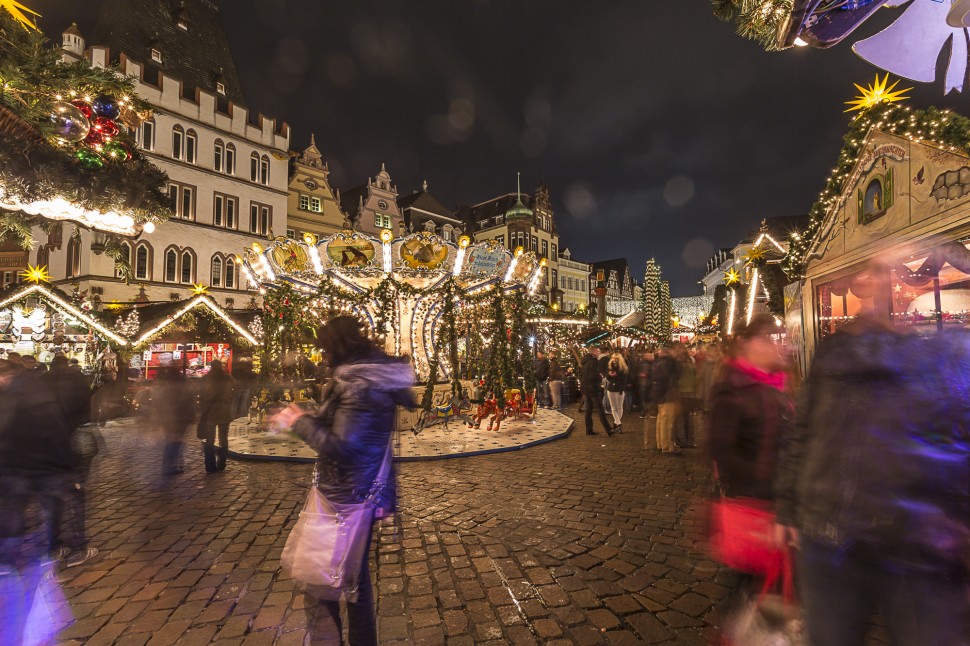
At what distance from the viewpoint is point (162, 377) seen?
22.3ft

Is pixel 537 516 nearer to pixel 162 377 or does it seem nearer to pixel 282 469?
pixel 282 469

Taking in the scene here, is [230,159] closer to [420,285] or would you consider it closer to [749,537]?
[420,285]

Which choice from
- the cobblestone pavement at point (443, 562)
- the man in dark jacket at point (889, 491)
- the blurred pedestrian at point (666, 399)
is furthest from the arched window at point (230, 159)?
the man in dark jacket at point (889, 491)

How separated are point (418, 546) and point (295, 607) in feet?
4.16

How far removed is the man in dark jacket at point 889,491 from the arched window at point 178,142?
30.4 metres

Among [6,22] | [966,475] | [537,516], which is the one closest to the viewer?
[966,475]

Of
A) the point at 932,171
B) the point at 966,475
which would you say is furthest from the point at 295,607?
the point at 932,171

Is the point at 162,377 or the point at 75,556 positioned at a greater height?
the point at 162,377

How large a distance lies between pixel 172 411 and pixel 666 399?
26.6ft

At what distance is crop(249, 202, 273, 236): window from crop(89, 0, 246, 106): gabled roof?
679 centimetres

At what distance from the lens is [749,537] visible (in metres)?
2.77

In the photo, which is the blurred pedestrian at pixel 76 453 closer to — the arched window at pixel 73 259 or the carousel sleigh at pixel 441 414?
the carousel sleigh at pixel 441 414

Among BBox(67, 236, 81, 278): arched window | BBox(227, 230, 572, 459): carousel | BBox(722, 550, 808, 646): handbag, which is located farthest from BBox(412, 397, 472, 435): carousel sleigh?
BBox(67, 236, 81, 278): arched window

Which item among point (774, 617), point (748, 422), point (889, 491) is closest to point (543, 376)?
point (748, 422)
